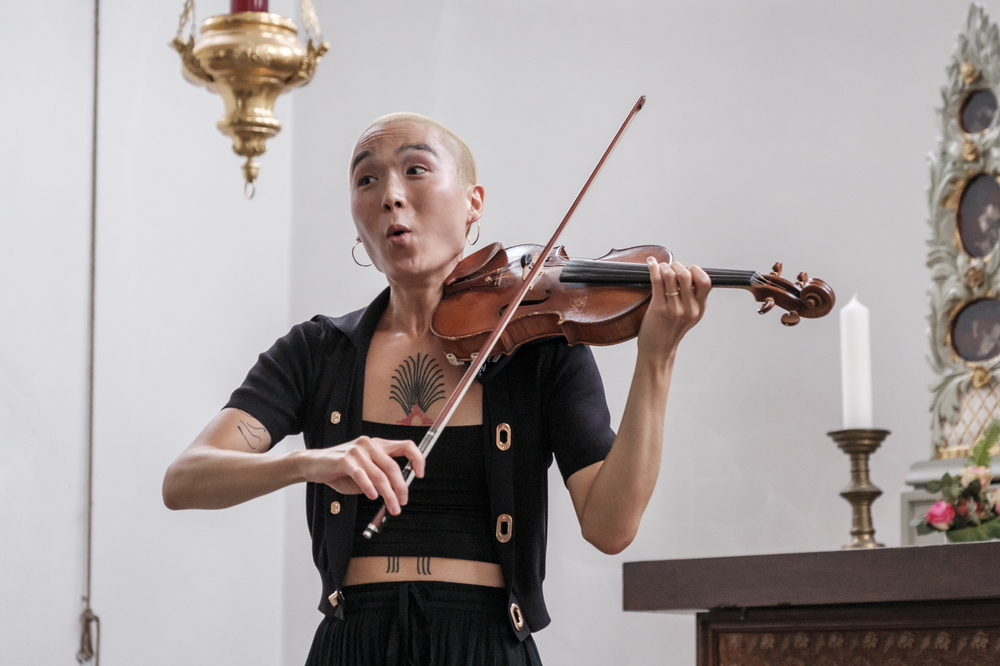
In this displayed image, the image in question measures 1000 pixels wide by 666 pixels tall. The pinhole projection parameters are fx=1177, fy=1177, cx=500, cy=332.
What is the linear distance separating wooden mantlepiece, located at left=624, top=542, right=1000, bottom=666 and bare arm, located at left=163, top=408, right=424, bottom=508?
71cm

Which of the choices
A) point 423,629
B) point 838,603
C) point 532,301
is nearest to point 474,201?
point 532,301

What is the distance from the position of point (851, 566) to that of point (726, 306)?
3.19ft

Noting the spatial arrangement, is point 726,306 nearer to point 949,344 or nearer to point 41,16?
point 949,344

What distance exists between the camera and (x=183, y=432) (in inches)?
108

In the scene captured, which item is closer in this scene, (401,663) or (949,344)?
(401,663)

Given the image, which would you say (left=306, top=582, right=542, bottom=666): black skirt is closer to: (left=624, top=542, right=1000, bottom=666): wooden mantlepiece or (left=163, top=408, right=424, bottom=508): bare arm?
(left=163, top=408, right=424, bottom=508): bare arm

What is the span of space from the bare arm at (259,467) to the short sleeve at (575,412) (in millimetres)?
324

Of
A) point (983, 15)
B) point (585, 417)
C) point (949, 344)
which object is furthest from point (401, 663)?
point (983, 15)

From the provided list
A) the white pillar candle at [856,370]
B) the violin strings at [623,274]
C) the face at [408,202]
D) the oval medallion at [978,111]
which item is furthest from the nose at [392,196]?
the oval medallion at [978,111]

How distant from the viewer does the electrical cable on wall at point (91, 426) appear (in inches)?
97.0

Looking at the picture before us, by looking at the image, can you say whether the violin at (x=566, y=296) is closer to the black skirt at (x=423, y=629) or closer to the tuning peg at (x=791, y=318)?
the tuning peg at (x=791, y=318)

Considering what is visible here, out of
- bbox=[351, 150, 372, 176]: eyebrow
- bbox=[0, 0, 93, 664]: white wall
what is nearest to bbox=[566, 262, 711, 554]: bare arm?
bbox=[351, 150, 372, 176]: eyebrow

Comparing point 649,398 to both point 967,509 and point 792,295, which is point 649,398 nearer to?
point 792,295

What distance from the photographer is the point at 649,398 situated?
124 centimetres
